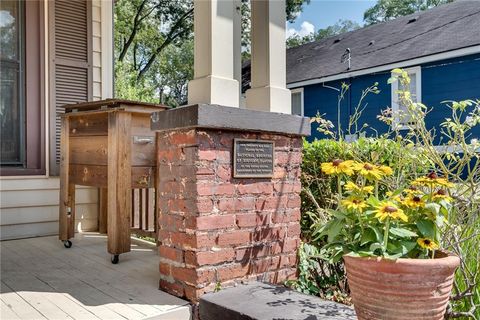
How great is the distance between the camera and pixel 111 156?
2.86m

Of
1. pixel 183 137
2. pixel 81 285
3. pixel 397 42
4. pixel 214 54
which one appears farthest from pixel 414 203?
pixel 397 42

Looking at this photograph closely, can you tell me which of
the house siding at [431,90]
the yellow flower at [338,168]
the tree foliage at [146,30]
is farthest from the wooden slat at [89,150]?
the tree foliage at [146,30]

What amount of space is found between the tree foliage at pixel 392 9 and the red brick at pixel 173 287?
Answer: 78.8 ft

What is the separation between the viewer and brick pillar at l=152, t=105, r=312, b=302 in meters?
2.18

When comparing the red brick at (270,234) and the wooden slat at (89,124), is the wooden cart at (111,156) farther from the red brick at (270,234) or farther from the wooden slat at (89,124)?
the red brick at (270,234)

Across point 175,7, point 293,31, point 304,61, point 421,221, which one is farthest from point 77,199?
point 293,31

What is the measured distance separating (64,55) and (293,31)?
67.2 ft

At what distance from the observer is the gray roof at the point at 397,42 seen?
9.04 m

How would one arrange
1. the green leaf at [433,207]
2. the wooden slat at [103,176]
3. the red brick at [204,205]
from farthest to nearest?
the wooden slat at [103,176] < the red brick at [204,205] < the green leaf at [433,207]

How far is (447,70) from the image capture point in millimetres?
8688

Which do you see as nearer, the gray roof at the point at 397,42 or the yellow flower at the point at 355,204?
the yellow flower at the point at 355,204

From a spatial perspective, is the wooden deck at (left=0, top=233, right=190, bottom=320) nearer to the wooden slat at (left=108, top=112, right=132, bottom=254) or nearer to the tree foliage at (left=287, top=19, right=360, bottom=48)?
the wooden slat at (left=108, top=112, right=132, bottom=254)

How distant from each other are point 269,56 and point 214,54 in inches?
19.4

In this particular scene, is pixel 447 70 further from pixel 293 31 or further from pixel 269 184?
pixel 293 31
